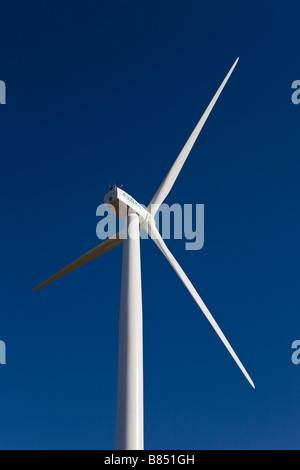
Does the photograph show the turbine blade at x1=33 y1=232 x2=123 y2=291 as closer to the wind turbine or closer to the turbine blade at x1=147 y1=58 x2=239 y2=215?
the wind turbine

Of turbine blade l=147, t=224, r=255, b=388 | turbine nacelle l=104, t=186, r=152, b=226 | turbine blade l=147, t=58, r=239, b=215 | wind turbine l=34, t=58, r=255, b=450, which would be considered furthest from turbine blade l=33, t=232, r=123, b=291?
turbine blade l=147, t=58, r=239, b=215

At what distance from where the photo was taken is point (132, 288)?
871 inches

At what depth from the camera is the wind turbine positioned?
1859cm

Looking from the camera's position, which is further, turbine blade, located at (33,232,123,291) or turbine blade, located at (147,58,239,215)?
turbine blade, located at (147,58,239,215)

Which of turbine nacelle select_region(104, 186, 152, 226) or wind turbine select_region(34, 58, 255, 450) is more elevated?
turbine nacelle select_region(104, 186, 152, 226)

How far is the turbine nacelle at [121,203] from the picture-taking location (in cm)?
2545

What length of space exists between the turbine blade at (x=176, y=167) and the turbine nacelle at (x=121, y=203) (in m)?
1.54

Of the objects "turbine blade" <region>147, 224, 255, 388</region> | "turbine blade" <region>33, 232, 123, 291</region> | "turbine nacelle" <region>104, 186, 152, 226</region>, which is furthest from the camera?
"turbine blade" <region>33, 232, 123, 291</region>

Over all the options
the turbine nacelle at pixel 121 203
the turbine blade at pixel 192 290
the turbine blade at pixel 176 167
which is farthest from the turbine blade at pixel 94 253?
the turbine blade at pixel 176 167

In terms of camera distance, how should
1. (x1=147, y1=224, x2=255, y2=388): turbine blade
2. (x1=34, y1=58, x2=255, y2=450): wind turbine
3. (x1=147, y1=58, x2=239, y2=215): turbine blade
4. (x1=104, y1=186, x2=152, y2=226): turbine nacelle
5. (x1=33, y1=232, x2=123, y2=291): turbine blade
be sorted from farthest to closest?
(x1=147, y1=58, x2=239, y2=215): turbine blade, (x1=33, y1=232, x2=123, y2=291): turbine blade, (x1=147, y1=224, x2=255, y2=388): turbine blade, (x1=104, y1=186, x2=152, y2=226): turbine nacelle, (x1=34, y1=58, x2=255, y2=450): wind turbine

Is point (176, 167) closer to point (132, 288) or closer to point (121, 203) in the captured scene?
point (121, 203)
